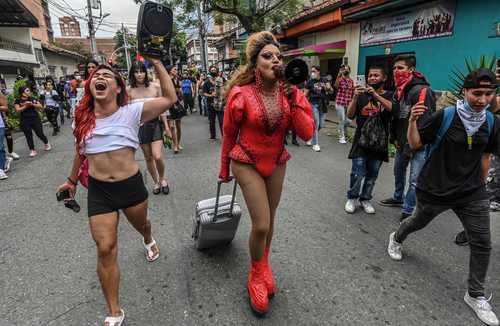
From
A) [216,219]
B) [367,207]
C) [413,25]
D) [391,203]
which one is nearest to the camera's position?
[216,219]

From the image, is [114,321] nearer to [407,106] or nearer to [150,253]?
[150,253]

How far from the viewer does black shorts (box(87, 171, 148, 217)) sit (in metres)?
2.18

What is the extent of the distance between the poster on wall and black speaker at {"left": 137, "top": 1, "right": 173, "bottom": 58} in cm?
955

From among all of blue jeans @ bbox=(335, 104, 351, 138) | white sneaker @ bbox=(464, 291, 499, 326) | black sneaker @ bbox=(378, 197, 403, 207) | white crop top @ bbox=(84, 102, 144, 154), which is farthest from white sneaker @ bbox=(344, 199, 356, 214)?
blue jeans @ bbox=(335, 104, 351, 138)

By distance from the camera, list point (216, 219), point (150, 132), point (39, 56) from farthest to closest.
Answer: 1. point (39, 56)
2. point (150, 132)
3. point (216, 219)

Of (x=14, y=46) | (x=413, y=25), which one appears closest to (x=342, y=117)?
(x=413, y=25)

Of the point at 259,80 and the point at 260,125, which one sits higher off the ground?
the point at 259,80

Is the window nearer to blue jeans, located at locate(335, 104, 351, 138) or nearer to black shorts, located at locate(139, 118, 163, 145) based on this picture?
blue jeans, located at locate(335, 104, 351, 138)

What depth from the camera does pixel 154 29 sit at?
1887 mm

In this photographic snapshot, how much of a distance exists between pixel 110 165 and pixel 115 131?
0.79ft

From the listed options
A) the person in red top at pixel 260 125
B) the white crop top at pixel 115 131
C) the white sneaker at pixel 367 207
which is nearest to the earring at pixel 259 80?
the person in red top at pixel 260 125

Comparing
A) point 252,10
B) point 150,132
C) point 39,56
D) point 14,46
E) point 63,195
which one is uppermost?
point 252,10

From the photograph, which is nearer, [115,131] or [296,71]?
[296,71]

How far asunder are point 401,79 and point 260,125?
2280 millimetres
